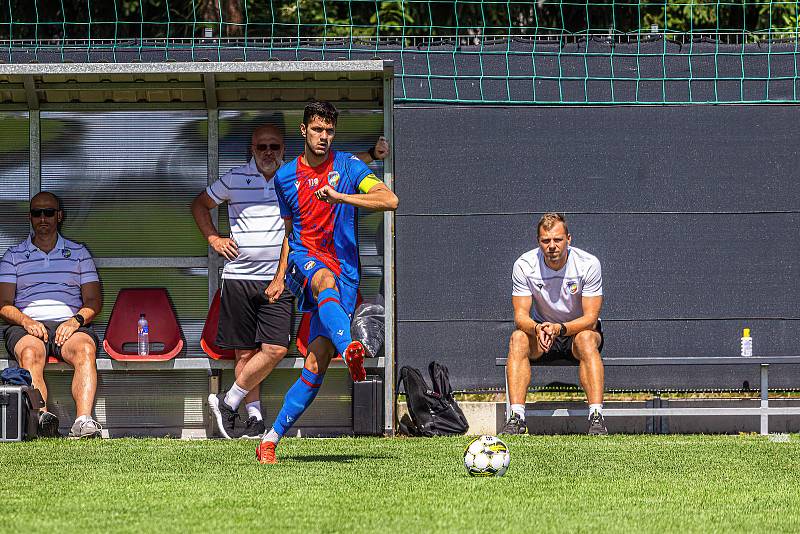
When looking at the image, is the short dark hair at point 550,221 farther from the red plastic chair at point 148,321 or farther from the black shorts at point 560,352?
the red plastic chair at point 148,321

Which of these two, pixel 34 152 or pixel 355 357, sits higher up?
pixel 34 152

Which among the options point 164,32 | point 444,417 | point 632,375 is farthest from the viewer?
point 164,32

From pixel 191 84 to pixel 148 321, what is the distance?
69.1 inches

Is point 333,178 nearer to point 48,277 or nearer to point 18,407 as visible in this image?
point 18,407

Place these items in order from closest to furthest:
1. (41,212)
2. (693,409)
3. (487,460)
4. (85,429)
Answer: (487,460) → (85,429) → (693,409) → (41,212)

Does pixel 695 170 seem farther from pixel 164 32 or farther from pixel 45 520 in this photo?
pixel 164 32

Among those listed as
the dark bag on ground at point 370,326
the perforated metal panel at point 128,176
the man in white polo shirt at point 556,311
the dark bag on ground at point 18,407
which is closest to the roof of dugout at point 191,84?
the perforated metal panel at point 128,176

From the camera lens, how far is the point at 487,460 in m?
6.39

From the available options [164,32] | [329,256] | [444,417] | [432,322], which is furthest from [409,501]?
[164,32]

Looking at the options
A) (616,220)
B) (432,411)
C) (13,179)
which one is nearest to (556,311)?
(616,220)

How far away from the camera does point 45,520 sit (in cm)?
497

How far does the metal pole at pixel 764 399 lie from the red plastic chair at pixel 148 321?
4.15 m

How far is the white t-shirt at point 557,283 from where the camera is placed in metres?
9.62

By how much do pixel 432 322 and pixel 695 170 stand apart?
2.26 m
